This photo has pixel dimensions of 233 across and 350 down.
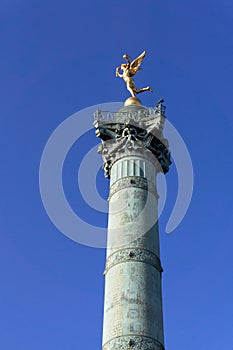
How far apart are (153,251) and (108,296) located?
7.00 ft

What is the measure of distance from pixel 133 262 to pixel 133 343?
2.74 m

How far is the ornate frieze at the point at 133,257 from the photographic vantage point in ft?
59.7

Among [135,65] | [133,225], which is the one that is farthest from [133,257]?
[135,65]

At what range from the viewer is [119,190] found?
20328 mm

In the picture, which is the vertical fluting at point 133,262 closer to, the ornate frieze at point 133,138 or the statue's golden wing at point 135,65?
the ornate frieze at point 133,138

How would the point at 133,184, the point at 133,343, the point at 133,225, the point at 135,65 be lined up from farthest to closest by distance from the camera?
1. the point at 135,65
2. the point at 133,184
3. the point at 133,225
4. the point at 133,343

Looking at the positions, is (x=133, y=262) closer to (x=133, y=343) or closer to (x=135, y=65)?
(x=133, y=343)

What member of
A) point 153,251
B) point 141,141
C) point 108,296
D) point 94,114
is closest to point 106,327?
point 108,296

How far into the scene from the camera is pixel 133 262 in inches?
712

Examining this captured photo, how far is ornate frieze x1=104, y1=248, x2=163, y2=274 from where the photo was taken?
18.2 meters

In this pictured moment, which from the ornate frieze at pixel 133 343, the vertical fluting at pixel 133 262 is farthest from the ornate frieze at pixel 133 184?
the ornate frieze at pixel 133 343

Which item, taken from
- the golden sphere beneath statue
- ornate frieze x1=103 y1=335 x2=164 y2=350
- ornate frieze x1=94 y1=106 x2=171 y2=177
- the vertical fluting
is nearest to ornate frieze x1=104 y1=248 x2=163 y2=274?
the vertical fluting

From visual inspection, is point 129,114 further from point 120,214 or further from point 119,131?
point 120,214

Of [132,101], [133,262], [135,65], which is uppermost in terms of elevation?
[135,65]
